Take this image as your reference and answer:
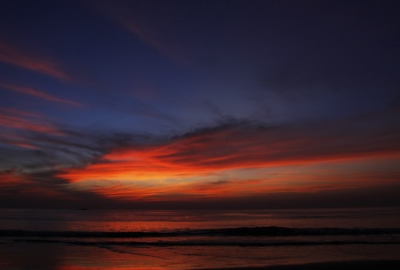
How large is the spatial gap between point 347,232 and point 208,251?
16.4m

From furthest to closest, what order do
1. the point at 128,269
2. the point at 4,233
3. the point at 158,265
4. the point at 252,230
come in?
the point at 252,230 < the point at 4,233 < the point at 158,265 < the point at 128,269

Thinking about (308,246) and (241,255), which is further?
(308,246)

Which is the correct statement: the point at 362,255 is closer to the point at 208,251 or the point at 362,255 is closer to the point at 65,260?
the point at 208,251

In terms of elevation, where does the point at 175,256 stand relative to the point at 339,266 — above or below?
above

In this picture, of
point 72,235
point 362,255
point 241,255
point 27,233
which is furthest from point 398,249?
point 27,233

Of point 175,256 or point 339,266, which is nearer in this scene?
point 339,266

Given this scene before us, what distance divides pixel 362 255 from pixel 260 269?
726 centimetres

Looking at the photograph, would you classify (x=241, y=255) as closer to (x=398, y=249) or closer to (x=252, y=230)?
(x=398, y=249)

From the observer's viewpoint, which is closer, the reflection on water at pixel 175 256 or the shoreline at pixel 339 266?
the shoreline at pixel 339 266

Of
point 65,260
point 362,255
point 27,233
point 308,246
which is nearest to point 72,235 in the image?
point 27,233

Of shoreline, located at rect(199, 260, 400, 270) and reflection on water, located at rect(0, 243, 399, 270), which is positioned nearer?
shoreline, located at rect(199, 260, 400, 270)

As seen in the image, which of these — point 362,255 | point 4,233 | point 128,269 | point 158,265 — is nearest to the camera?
point 128,269

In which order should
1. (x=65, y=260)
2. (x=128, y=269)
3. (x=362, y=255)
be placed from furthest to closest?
(x=362, y=255), (x=65, y=260), (x=128, y=269)

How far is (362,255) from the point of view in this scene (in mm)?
A: 18125
